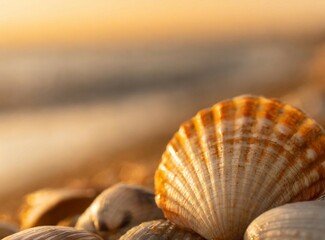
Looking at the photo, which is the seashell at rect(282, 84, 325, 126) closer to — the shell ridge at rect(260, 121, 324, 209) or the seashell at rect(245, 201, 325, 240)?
the shell ridge at rect(260, 121, 324, 209)

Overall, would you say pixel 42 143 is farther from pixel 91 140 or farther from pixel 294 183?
pixel 294 183

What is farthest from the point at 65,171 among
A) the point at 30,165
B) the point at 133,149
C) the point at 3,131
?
the point at 3,131

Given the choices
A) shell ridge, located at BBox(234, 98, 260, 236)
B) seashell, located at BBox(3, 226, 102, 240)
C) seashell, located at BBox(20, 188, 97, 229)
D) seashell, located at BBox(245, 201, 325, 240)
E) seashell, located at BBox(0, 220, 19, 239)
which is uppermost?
shell ridge, located at BBox(234, 98, 260, 236)

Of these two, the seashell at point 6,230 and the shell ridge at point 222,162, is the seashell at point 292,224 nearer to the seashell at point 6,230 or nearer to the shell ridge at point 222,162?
the shell ridge at point 222,162

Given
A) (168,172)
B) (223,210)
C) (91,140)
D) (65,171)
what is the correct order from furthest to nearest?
(91,140), (65,171), (168,172), (223,210)

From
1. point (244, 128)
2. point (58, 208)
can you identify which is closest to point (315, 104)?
point (58, 208)

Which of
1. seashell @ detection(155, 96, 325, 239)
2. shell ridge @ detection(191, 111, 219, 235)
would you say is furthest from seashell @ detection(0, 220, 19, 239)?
shell ridge @ detection(191, 111, 219, 235)

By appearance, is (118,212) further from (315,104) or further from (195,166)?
(315,104)
